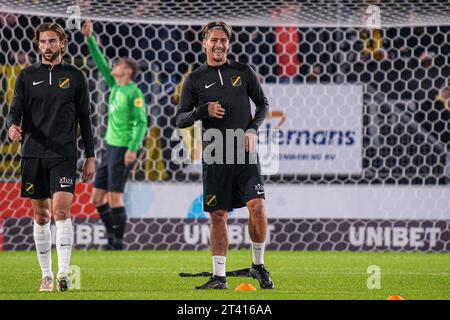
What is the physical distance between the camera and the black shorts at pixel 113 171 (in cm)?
1057

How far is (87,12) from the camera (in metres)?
10.4

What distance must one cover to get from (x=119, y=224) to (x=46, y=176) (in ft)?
13.2

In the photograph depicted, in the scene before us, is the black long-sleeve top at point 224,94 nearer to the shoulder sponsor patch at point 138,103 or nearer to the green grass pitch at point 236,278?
the green grass pitch at point 236,278

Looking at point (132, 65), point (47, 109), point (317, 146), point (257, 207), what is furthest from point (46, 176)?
point (317, 146)

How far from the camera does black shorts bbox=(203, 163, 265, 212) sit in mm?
6699

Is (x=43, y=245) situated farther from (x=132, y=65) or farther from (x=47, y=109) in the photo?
(x=132, y=65)

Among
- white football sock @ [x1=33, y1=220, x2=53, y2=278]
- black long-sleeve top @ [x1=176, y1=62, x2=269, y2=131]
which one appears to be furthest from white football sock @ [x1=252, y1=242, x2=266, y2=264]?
white football sock @ [x1=33, y1=220, x2=53, y2=278]

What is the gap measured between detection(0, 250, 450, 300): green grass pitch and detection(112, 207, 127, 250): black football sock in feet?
0.91

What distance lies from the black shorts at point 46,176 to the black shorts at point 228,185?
881 mm

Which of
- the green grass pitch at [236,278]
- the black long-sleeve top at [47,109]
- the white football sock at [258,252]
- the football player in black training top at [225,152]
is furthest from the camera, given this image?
the white football sock at [258,252]

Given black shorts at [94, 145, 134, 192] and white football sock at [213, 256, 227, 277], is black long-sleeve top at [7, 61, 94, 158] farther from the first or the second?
black shorts at [94, 145, 134, 192]

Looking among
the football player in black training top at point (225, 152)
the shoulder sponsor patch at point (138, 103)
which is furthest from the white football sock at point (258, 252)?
the shoulder sponsor patch at point (138, 103)

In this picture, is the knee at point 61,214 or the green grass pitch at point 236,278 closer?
the green grass pitch at point 236,278

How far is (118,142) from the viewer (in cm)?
1069
